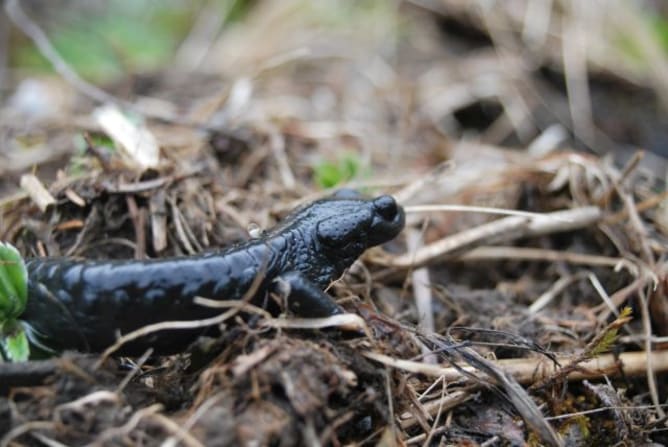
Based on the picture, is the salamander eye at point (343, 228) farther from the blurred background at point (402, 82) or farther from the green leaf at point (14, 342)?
the blurred background at point (402, 82)

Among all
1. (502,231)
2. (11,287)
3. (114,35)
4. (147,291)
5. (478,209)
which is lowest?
(502,231)

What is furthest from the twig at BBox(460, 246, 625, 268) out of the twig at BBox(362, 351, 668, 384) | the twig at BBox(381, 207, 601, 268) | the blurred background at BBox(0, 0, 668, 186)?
the blurred background at BBox(0, 0, 668, 186)

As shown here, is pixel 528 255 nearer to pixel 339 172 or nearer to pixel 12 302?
pixel 339 172

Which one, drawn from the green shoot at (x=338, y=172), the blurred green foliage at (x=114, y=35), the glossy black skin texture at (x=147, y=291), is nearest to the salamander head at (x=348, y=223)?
the glossy black skin texture at (x=147, y=291)

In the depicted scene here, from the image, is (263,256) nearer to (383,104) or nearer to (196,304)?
(196,304)

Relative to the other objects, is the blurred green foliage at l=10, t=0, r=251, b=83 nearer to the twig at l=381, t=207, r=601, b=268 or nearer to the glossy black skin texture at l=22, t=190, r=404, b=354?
the twig at l=381, t=207, r=601, b=268

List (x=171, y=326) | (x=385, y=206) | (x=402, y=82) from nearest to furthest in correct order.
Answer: (x=171, y=326), (x=385, y=206), (x=402, y=82)

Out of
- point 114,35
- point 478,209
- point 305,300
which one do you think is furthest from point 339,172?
point 114,35
